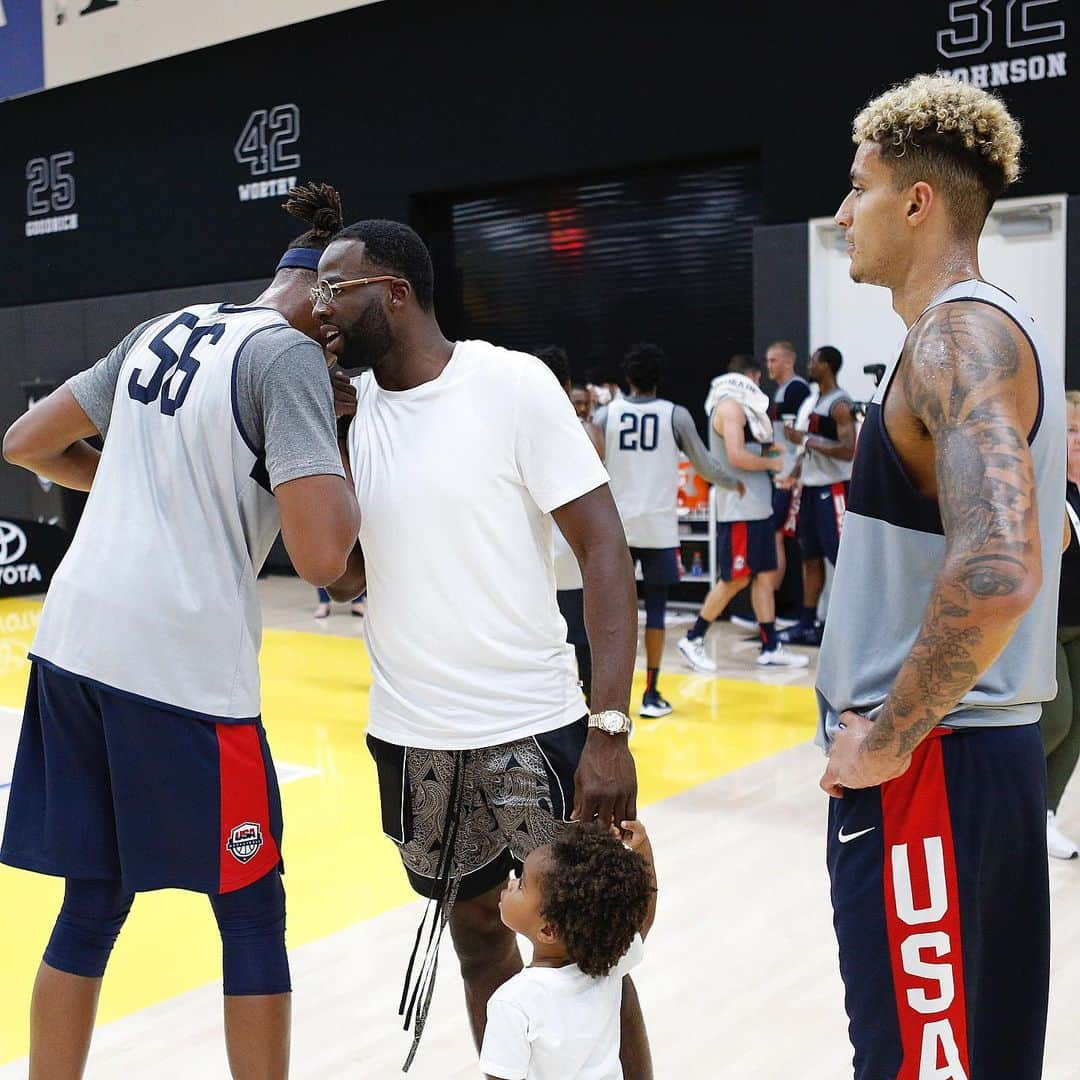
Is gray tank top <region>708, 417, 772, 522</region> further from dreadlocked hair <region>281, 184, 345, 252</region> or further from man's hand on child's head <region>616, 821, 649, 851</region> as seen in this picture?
man's hand on child's head <region>616, 821, 649, 851</region>

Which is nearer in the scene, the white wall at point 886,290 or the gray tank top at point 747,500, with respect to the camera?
the gray tank top at point 747,500

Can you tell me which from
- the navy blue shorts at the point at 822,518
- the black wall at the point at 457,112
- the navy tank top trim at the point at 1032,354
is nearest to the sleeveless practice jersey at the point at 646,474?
the navy blue shorts at the point at 822,518

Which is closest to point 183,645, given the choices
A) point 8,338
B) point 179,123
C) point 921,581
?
point 921,581

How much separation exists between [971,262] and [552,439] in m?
0.75

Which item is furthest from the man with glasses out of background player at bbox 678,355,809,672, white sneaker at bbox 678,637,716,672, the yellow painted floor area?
white sneaker at bbox 678,637,716,672

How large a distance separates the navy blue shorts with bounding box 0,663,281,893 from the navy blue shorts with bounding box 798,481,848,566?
5.77m

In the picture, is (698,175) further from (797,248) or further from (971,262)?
(971,262)

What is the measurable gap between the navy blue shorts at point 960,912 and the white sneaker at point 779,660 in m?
5.87

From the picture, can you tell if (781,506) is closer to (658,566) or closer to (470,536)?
(658,566)

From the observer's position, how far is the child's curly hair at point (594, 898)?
1.92 meters

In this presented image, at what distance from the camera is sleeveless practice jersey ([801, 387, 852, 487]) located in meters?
7.32

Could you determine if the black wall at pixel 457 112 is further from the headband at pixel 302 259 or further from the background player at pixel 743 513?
the headband at pixel 302 259

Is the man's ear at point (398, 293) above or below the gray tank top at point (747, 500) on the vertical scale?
above

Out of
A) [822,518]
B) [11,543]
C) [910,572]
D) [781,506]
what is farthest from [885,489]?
[11,543]
